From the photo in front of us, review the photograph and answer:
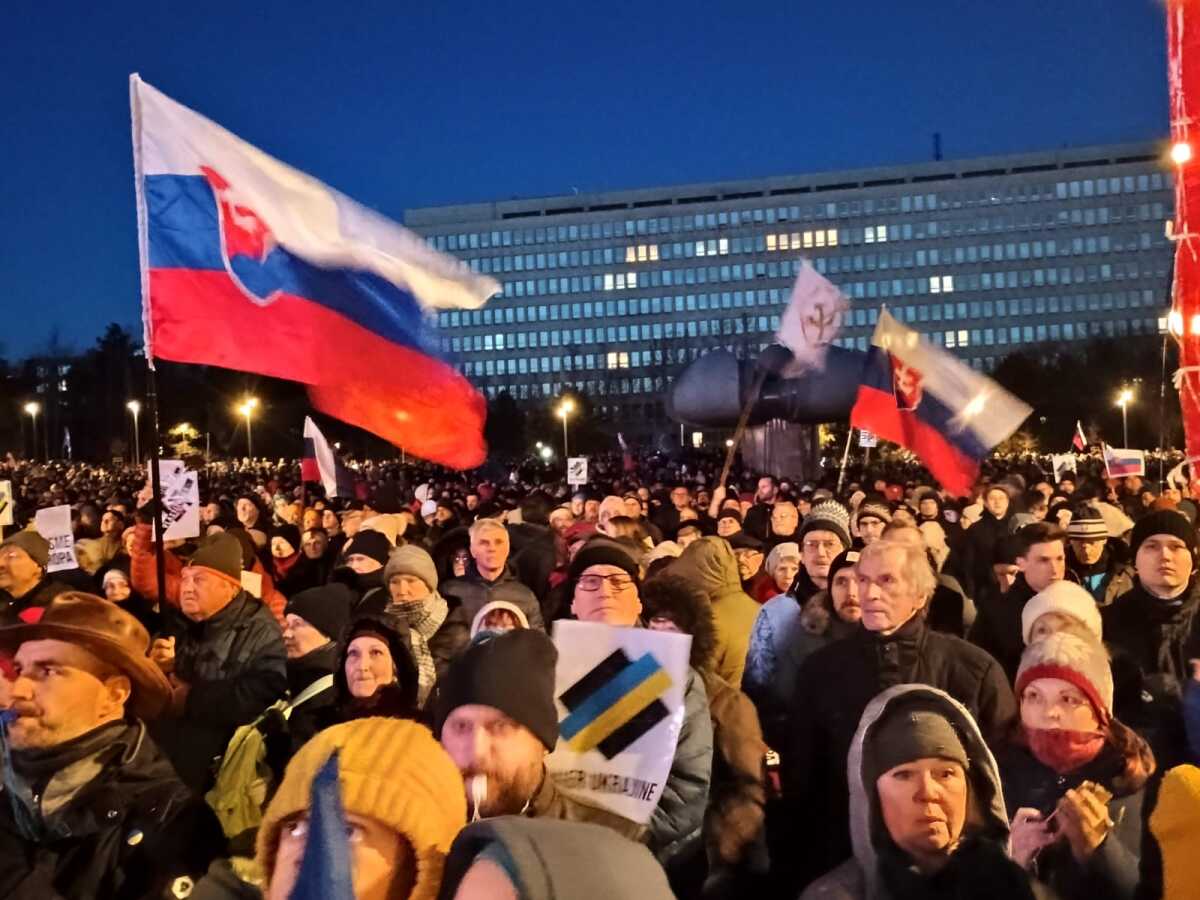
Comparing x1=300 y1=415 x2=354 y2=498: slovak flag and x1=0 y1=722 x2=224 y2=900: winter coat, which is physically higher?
x1=300 y1=415 x2=354 y2=498: slovak flag

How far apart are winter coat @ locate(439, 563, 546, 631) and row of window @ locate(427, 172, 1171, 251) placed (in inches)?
4521

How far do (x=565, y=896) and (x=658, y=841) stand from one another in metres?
1.86

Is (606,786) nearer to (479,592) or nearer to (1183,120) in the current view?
(479,592)

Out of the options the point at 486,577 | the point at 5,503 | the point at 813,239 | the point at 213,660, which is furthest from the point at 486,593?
the point at 813,239

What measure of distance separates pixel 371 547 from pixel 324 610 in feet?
7.18

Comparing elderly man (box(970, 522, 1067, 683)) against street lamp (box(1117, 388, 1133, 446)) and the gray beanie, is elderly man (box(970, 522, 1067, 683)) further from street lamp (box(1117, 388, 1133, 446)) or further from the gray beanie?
street lamp (box(1117, 388, 1133, 446))

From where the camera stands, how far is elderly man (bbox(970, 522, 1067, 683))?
5391 millimetres

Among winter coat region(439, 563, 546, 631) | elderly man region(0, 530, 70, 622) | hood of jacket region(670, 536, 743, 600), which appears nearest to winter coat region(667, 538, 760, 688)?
hood of jacket region(670, 536, 743, 600)

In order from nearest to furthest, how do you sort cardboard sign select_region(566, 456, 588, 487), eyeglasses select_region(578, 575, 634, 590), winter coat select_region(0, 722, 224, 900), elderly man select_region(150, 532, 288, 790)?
winter coat select_region(0, 722, 224, 900)
elderly man select_region(150, 532, 288, 790)
eyeglasses select_region(578, 575, 634, 590)
cardboard sign select_region(566, 456, 588, 487)

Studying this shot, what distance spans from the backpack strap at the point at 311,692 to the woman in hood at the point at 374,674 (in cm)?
16

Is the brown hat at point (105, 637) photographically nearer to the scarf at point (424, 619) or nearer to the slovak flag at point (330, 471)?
the scarf at point (424, 619)

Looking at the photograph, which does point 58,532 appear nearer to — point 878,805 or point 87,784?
point 87,784

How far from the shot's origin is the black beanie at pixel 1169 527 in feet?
15.9

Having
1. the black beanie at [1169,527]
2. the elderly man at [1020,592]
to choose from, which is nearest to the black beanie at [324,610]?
the elderly man at [1020,592]
